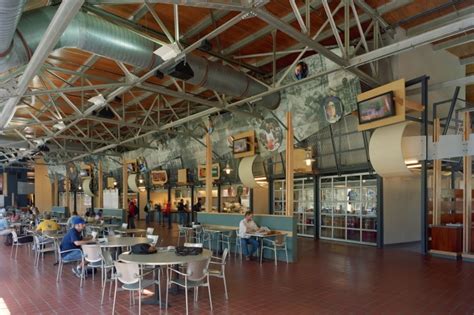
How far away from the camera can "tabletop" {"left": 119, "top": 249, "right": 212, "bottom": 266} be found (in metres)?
4.48

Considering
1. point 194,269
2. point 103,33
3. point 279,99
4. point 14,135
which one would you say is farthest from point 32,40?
point 14,135

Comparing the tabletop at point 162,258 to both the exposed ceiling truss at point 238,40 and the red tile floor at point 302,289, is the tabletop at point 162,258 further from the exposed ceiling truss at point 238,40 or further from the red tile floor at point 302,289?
the exposed ceiling truss at point 238,40

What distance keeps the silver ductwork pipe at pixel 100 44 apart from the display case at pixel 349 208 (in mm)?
5779

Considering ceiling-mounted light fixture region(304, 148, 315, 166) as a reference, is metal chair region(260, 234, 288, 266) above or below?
below

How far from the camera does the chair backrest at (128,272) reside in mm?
4355

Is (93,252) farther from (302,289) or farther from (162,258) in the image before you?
(302,289)

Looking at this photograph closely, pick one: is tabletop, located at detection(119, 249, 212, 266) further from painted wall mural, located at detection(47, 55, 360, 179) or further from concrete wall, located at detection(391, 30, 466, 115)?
concrete wall, located at detection(391, 30, 466, 115)

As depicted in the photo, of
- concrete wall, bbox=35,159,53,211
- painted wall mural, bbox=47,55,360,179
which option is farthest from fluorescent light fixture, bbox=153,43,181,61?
concrete wall, bbox=35,159,53,211

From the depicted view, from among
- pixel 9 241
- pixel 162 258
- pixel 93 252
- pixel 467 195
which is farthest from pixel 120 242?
pixel 467 195

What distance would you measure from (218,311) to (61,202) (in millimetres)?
29756

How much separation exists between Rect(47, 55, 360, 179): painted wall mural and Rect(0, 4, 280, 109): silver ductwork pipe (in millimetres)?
2504

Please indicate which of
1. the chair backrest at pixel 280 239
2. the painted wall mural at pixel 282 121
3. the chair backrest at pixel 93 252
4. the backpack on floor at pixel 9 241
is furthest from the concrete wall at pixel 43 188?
the chair backrest at pixel 93 252

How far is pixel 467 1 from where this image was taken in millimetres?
7973

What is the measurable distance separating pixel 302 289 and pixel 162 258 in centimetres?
248
